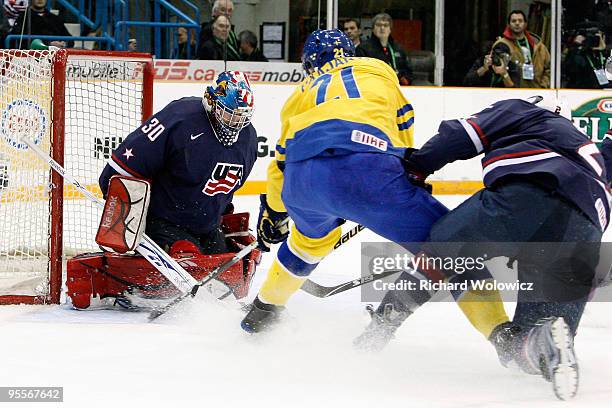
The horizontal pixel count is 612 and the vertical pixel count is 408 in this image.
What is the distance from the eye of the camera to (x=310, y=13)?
6988mm

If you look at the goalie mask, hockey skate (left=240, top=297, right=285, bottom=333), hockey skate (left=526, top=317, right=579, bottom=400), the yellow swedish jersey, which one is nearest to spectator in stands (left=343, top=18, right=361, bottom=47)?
the goalie mask

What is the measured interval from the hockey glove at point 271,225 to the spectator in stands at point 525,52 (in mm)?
4486

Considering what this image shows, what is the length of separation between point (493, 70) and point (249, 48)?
1.77 m

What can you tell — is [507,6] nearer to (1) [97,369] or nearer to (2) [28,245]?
(2) [28,245]

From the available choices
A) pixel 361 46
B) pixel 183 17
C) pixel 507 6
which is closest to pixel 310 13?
pixel 361 46

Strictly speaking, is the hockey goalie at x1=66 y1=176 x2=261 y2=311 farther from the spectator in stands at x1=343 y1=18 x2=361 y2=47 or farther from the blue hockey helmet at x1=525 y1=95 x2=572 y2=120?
the spectator in stands at x1=343 y1=18 x2=361 y2=47

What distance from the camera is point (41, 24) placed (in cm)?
657

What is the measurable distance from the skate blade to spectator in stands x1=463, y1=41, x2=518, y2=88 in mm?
4974

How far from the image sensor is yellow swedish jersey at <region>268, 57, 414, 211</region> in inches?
107

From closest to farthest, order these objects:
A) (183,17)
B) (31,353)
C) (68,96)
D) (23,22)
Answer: (31,353) → (68,96) → (23,22) → (183,17)

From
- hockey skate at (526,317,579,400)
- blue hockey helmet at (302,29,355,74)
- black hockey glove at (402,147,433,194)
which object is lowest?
hockey skate at (526,317,579,400)

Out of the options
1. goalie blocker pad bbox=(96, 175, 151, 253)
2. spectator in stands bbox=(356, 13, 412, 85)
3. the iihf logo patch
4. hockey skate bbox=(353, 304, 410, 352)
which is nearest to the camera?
hockey skate bbox=(353, 304, 410, 352)

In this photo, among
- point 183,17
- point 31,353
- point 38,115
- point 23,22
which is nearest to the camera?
point 31,353

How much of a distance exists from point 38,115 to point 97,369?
1.33m
